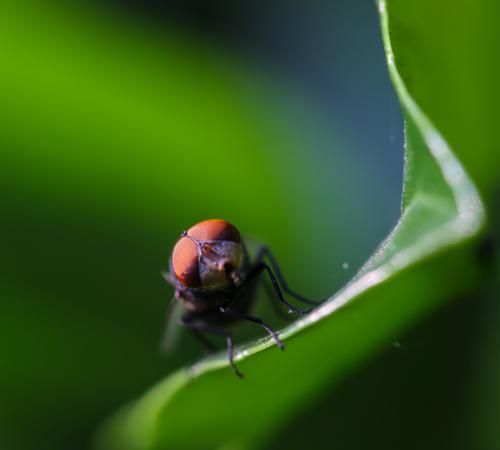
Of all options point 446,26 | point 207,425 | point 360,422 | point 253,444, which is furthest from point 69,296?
point 446,26

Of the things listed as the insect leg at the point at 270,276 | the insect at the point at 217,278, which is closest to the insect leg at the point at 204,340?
the insect at the point at 217,278

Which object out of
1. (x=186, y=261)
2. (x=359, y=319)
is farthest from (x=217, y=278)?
(x=359, y=319)

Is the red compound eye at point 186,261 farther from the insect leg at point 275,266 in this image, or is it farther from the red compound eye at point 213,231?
the insect leg at point 275,266

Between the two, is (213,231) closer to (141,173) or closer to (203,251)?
(203,251)

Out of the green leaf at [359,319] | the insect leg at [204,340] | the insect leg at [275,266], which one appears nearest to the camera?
the green leaf at [359,319]

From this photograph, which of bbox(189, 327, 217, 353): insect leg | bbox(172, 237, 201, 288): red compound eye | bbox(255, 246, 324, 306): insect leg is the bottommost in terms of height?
bbox(189, 327, 217, 353): insect leg

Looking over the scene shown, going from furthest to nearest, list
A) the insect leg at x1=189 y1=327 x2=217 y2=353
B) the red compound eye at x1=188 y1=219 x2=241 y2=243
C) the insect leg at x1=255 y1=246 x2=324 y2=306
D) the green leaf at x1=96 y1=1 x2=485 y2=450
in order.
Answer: the insect leg at x1=189 y1=327 x2=217 y2=353 < the insect leg at x1=255 y1=246 x2=324 y2=306 < the red compound eye at x1=188 y1=219 x2=241 y2=243 < the green leaf at x1=96 y1=1 x2=485 y2=450

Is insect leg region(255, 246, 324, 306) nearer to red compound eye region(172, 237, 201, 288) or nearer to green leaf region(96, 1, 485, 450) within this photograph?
red compound eye region(172, 237, 201, 288)

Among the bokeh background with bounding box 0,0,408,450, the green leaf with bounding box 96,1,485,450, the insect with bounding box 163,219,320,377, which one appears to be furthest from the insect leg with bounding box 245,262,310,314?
the green leaf with bounding box 96,1,485,450

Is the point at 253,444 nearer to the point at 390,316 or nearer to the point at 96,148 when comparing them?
the point at 390,316
